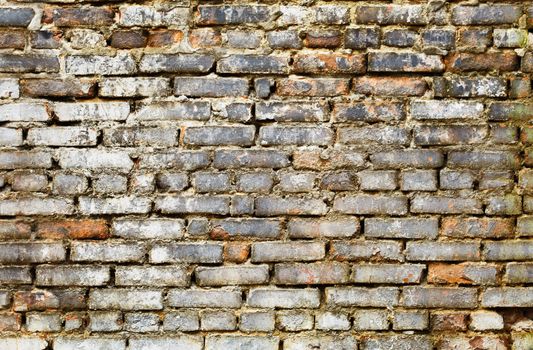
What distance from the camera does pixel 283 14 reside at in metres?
2.00

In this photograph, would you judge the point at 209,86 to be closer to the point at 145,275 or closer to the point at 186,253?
the point at 186,253

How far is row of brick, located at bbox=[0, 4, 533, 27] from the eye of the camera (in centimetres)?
199

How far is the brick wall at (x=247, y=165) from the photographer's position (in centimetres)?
199

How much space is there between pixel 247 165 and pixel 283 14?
0.58m

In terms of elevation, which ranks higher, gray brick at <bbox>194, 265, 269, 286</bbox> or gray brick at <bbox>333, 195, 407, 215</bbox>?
gray brick at <bbox>333, 195, 407, 215</bbox>

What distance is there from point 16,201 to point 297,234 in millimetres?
1062

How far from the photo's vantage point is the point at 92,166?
1992mm

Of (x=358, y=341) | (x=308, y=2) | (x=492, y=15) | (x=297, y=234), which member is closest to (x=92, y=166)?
(x=297, y=234)

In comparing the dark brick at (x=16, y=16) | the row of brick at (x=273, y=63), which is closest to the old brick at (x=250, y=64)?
the row of brick at (x=273, y=63)

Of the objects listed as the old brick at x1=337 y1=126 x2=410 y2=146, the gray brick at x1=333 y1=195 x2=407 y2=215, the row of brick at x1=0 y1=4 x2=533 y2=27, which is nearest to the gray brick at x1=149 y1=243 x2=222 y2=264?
the gray brick at x1=333 y1=195 x2=407 y2=215

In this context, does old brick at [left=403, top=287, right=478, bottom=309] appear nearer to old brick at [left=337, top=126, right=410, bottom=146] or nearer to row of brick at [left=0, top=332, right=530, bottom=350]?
row of brick at [left=0, top=332, right=530, bottom=350]

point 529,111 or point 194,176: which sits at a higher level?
point 529,111

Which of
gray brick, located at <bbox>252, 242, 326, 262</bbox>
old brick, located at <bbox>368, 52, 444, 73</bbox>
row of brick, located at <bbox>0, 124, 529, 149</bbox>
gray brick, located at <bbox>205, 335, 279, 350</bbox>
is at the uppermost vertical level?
old brick, located at <bbox>368, 52, 444, 73</bbox>

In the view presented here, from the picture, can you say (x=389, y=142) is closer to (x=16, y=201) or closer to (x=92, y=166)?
(x=92, y=166)
